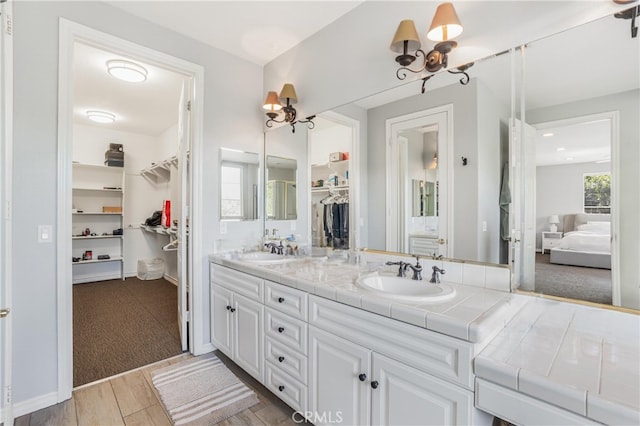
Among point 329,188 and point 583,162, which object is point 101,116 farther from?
point 583,162

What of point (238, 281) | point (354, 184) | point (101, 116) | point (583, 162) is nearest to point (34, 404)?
point (238, 281)

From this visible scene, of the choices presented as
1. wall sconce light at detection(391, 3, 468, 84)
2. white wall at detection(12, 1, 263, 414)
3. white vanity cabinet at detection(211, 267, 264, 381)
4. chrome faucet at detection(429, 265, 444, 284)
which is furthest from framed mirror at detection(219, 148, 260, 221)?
chrome faucet at detection(429, 265, 444, 284)

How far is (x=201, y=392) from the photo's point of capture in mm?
1974

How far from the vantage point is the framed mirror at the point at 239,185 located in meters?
2.68

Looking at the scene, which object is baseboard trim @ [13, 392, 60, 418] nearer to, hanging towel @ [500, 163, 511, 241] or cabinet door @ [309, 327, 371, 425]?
cabinet door @ [309, 327, 371, 425]

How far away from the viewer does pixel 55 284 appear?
1.87m

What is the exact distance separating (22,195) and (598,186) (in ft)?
9.85

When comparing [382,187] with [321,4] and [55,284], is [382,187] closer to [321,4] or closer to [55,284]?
[321,4]

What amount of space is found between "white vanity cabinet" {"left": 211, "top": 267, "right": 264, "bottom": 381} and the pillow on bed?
5.60 ft

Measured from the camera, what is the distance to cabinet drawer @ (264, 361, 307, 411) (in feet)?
5.34

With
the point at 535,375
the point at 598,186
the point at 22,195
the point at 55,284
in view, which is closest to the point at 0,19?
the point at 22,195

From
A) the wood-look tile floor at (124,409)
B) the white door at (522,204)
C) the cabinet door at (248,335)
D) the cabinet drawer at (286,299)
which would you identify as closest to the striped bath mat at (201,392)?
the wood-look tile floor at (124,409)

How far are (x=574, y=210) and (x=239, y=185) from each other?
2414mm

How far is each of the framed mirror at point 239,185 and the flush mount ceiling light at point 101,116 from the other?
3012 millimetres
